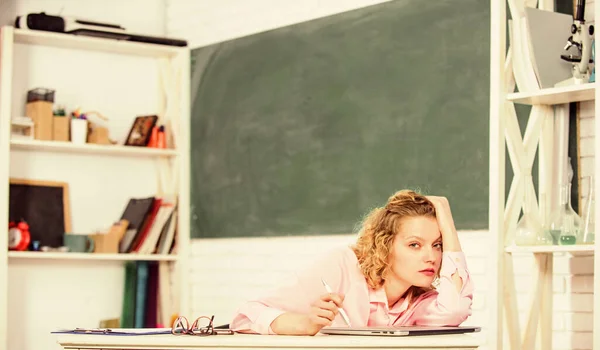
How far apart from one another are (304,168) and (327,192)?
0.22m

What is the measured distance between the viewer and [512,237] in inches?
153

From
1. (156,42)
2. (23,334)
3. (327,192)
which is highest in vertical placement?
(156,42)

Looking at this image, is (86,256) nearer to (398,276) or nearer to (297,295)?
(297,295)

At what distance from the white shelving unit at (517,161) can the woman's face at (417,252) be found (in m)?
0.89

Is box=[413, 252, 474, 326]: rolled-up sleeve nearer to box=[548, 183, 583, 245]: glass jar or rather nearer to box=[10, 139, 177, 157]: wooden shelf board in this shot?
box=[548, 183, 583, 245]: glass jar

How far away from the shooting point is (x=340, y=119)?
496 cm

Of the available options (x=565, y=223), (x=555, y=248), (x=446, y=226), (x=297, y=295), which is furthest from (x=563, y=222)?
(x=297, y=295)

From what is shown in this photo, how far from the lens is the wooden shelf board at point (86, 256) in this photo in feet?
17.2

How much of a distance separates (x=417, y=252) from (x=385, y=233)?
4.7 inches

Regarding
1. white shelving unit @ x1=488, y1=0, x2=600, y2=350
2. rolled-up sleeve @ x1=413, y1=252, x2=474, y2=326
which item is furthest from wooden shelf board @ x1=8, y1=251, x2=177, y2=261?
rolled-up sleeve @ x1=413, y1=252, x2=474, y2=326

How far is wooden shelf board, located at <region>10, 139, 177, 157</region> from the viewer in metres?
5.35

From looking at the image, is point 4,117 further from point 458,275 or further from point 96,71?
point 458,275

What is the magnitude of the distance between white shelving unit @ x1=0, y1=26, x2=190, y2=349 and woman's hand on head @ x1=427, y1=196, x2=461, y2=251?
2953mm

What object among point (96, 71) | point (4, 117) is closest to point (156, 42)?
point (96, 71)
